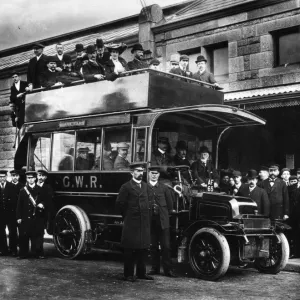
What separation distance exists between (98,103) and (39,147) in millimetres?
1874

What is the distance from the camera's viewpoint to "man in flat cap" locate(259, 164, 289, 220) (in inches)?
434

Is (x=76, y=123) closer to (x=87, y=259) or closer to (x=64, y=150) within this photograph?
(x=64, y=150)

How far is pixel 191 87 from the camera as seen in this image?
36.1 ft

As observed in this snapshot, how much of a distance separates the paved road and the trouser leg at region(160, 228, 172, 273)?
0.68ft

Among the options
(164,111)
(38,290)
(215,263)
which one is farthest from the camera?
(164,111)

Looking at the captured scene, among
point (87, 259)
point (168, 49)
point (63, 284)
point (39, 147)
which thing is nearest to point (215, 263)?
point (63, 284)

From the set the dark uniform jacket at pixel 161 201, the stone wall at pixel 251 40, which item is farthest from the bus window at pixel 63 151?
the stone wall at pixel 251 40

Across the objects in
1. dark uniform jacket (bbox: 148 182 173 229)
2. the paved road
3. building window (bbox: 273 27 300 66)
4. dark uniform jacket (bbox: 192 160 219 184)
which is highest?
building window (bbox: 273 27 300 66)

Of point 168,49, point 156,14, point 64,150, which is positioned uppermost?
point 156,14

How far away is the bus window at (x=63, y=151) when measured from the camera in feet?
36.5

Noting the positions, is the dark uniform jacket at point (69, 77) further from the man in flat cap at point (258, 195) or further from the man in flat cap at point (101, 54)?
the man in flat cap at point (258, 195)

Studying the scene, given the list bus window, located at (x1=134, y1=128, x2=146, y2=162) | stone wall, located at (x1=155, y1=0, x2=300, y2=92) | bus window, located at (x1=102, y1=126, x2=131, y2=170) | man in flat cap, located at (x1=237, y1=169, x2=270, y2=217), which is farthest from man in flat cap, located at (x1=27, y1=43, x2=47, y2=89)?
stone wall, located at (x1=155, y1=0, x2=300, y2=92)

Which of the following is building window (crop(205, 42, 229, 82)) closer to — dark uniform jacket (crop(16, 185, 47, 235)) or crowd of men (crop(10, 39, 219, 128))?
crowd of men (crop(10, 39, 219, 128))

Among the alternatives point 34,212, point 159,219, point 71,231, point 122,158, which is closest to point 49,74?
point 34,212
